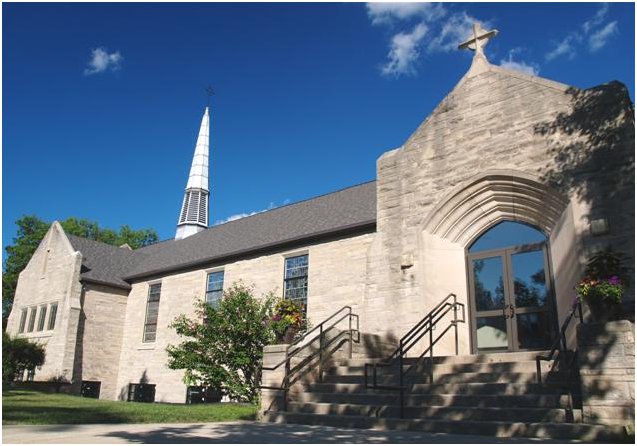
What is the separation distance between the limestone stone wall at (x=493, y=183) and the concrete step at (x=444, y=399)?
9.65ft

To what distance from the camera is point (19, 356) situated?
21031 mm

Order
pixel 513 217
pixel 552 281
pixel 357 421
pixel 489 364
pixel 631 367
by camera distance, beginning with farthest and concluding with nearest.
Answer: pixel 513 217 → pixel 552 281 → pixel 489 364 → pixel 357 421 → pixel 631 367

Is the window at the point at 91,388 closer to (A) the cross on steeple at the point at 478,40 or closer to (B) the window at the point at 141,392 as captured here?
(B) the window at the point at 141,392

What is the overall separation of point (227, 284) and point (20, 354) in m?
8.77

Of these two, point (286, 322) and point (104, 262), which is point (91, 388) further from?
point (286, 322)

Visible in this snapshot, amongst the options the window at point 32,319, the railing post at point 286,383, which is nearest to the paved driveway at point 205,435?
the railing post at point 286,383

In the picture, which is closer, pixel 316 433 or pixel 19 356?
pixel 316 433

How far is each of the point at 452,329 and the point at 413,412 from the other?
165 inches

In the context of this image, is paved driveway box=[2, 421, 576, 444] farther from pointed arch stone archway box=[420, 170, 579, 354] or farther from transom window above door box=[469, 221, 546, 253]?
transom window above door box=[469, 221, 546, 253]

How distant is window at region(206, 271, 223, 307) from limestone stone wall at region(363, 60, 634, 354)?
881cm

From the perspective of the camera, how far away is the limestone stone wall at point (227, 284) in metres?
15.8

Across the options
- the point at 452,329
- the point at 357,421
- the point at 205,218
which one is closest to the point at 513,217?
the point at 452,329

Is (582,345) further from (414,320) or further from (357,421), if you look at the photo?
(414,320)

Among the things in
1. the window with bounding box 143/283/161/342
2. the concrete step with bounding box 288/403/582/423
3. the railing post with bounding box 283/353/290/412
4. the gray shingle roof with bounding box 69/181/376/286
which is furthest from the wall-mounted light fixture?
the window with bounding box 143/283/161/342
